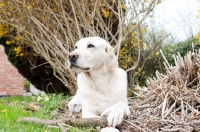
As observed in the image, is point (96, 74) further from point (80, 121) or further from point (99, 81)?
point (80, 121)

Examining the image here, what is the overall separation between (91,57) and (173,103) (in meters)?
1.16

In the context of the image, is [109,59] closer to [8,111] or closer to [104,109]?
[104,109]

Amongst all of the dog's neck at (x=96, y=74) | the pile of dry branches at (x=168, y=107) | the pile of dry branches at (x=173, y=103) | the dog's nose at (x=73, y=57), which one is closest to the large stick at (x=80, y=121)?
the pile of dry branches at (x=168, y=107)

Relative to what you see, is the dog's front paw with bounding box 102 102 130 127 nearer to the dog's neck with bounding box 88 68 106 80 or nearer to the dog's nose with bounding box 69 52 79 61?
the dog's neck with bounding box 88 68 106 80

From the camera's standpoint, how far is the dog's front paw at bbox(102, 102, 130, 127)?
307 centimetres

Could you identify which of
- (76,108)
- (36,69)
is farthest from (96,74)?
(36,69)

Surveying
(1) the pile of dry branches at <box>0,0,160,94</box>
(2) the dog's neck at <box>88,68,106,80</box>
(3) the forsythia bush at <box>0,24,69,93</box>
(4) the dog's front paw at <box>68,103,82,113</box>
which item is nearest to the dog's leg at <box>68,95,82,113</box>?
(4) the dog's front paw at <box>68,103,82,113</box>

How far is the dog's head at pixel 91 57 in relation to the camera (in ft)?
10.6

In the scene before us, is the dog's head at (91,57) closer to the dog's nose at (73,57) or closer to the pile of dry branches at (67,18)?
the dog's nose at (73,57)

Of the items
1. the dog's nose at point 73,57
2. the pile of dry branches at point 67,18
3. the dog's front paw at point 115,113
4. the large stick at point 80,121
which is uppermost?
the pile of dry branches at point 67,18

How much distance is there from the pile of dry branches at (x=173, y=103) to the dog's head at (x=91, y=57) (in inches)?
26.5

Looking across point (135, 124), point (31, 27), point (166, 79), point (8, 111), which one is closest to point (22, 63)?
point (31, 27)

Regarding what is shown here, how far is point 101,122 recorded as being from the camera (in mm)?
3141

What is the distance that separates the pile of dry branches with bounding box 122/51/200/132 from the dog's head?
672 mm
